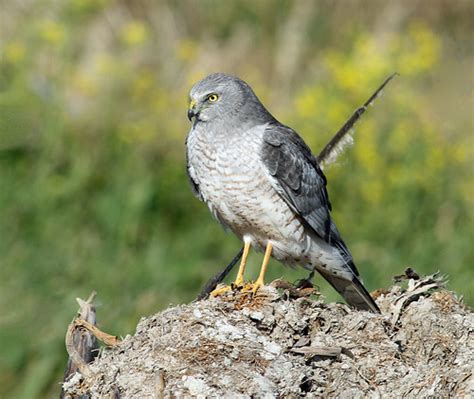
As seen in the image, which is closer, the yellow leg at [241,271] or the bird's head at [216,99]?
the yellow leg at [241,271]

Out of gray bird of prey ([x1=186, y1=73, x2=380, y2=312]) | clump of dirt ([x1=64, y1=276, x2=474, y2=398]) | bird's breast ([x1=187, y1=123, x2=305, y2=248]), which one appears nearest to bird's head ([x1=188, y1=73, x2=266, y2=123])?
Answer: gray bird of prey ([x1=186, y1=73, x2=380, y2=312])

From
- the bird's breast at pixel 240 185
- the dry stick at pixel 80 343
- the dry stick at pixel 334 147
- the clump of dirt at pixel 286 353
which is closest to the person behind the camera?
the clump of dirt at pixel 286 353

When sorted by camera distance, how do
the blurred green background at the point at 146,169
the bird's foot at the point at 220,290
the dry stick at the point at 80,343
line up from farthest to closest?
the blurred green background at the point at 146,169 < the bird's foot at the point at 220,290 < the dry stick at the point at 80,343

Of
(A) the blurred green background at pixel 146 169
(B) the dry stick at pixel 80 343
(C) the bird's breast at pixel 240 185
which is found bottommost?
(B) the dry stick at pixel 80 343

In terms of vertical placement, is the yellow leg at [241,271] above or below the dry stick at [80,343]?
above

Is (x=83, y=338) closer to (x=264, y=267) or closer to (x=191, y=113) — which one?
(x=264, y=267)

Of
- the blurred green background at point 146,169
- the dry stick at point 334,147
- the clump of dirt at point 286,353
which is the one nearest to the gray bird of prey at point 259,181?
the dry stick at point 334,147

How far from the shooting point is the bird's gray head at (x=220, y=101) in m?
4.60

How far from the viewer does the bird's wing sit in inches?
178

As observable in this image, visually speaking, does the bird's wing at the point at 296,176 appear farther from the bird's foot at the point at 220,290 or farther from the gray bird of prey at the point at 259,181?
the bird's foot at the point at 220,290

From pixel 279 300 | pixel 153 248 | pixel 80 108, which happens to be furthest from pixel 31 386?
pixel 80 108

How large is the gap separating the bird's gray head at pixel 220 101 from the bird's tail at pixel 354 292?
85 centimetres

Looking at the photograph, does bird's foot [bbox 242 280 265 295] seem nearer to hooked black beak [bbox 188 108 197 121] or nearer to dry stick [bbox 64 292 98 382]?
dry stick [bbox 64 292 98 382]

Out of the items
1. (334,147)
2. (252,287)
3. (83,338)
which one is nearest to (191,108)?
(334,147)
